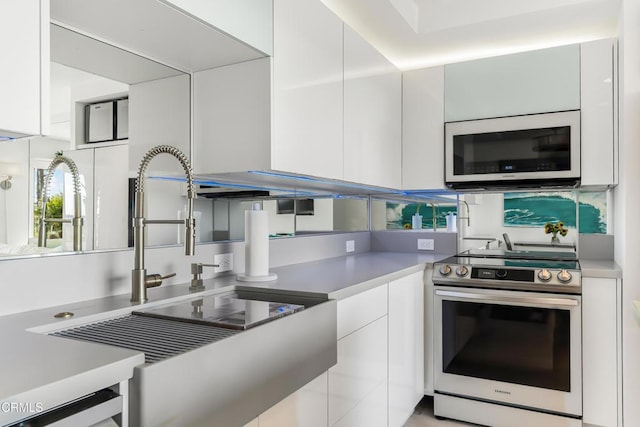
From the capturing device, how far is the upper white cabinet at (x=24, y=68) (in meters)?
0.99

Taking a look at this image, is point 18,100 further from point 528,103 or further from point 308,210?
point 528,103

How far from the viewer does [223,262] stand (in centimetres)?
202

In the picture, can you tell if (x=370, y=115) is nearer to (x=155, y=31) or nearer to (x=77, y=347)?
(x=155, y=31)

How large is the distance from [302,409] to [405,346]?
111cm

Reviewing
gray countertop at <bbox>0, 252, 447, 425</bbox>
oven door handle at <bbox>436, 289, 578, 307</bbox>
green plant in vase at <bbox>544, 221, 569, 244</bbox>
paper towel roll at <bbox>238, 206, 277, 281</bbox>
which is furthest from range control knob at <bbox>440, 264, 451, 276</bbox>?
paper towel roll at <bbox>238, 206, 277, 281</bbox>

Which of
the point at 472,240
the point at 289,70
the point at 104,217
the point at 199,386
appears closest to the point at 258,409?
the point at 199,386

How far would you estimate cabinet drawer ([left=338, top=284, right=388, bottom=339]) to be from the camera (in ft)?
5.71

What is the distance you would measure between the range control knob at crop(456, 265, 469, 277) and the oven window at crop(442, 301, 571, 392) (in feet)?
0.55

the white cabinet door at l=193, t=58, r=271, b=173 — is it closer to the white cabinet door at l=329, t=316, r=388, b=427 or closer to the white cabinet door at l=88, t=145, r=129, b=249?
the white cabinet door at l=88, t=145, r=129, b=249

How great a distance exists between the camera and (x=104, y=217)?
5.12 feet

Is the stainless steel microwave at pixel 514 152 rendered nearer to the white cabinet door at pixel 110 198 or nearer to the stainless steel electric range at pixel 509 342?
the stainless steel electric range at pixel 509 342

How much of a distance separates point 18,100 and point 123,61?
30.4 inches

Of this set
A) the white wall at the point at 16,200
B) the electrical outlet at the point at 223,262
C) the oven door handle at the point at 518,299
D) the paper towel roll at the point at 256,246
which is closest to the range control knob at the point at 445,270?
the oven door handle at the point at 518,299

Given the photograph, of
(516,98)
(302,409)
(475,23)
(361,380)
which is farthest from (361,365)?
(475,23)
